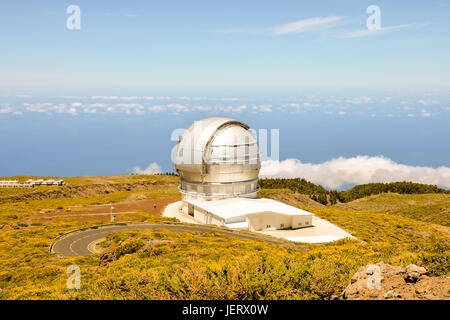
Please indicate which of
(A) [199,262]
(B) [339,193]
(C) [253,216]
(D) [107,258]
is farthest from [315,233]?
(B) [339,193]

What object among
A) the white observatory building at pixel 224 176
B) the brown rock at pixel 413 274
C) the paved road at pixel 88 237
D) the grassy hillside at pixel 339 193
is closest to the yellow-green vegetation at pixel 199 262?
the paved road at pixel 88 237

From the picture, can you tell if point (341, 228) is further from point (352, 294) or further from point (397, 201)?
point (397, 201)

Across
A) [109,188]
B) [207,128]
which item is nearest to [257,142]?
[207,128]

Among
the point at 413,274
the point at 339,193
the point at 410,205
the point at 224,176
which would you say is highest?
the point at 413,274

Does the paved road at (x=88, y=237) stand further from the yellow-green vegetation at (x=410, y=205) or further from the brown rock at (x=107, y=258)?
the yellow-green vegetation at (x=410, y=205)

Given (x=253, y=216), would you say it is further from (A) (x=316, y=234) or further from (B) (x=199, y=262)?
(B) (x=199, y=262)

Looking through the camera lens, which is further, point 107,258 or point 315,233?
point 315,233
